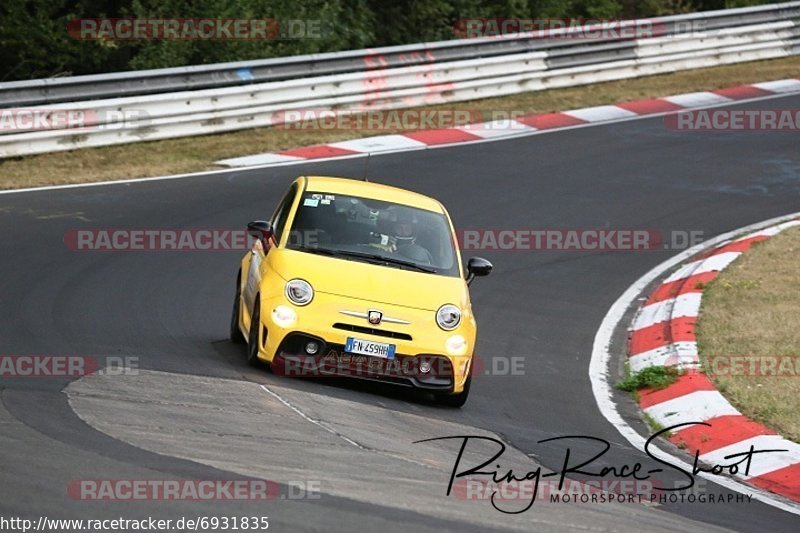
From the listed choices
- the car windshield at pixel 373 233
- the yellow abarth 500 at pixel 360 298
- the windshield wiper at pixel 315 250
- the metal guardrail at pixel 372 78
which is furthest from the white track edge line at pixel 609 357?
the metal guardrail at pixel 372 78

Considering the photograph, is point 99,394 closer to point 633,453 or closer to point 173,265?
point 633,453

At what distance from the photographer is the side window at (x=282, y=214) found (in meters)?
11.0

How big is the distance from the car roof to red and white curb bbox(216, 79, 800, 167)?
7.37 m

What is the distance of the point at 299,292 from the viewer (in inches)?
394

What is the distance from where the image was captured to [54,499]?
6.36 metres

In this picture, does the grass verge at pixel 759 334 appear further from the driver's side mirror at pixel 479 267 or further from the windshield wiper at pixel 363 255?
the windshield wiper at pixel 363 255

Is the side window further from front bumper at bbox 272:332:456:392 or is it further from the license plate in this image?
the license plate

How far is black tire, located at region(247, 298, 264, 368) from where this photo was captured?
10.1 m

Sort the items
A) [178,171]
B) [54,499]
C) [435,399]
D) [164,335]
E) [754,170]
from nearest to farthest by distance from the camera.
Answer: [54,499]
[435,399]
[164,335]
[178,171]
[754,170]

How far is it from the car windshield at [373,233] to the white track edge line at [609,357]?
5.49ft

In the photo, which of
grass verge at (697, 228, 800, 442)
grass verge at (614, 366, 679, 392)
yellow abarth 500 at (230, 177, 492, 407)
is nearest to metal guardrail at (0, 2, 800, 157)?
grass verge at (697, 228, 800, 442)

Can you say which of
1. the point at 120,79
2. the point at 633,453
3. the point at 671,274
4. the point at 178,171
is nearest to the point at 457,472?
the point at 633,453

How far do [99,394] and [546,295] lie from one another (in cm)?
659

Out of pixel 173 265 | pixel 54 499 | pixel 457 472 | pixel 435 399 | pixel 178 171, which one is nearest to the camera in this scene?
pixel 54 499
